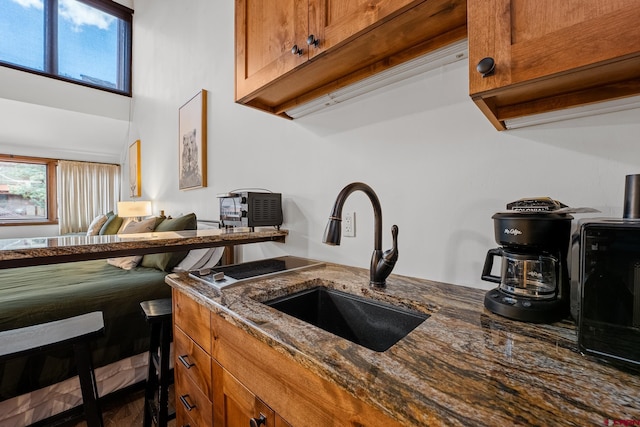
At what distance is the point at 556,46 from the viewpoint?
55cm

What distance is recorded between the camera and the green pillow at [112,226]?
3.41m

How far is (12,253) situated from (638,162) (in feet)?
6.32

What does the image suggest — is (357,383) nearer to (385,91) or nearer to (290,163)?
(385,91)

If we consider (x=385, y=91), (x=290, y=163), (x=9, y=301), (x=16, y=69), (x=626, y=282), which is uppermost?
(x=16, y=69)

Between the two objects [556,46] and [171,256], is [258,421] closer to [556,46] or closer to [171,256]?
[556,46]

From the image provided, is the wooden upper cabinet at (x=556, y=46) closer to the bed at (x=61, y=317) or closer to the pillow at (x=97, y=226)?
the bed at (x=61, y=317)

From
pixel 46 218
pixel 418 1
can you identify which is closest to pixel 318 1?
pixel 418 1

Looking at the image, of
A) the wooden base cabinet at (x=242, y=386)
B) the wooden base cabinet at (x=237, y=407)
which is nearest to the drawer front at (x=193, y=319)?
the wooden base cabinet at (x=242, y=386)

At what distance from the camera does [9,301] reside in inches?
59.4

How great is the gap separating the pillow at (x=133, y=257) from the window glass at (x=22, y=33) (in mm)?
3116

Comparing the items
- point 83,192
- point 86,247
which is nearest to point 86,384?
point 86,247

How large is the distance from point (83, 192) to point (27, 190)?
2.37 ft

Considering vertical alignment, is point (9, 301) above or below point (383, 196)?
below

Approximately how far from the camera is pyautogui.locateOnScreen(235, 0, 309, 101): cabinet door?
3.47 ft
